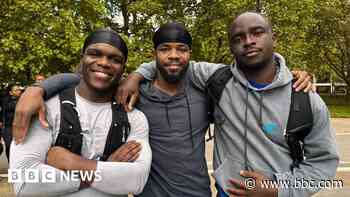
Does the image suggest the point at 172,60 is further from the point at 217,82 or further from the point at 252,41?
the point at 252,41

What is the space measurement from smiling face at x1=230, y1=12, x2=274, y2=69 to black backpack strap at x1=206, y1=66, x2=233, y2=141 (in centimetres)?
17

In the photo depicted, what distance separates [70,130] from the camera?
229 cm

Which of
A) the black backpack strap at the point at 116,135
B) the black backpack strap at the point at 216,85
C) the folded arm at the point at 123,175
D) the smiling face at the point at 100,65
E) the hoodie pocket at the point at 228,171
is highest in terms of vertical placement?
the smiling face at the point at 100,65

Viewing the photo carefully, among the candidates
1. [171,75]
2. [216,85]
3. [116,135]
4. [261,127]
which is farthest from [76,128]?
[261,127]

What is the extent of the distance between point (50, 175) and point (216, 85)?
3.95 ft

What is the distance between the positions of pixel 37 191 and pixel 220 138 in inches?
47.4

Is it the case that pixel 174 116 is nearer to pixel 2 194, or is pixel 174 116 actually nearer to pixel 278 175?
pixel 278 175

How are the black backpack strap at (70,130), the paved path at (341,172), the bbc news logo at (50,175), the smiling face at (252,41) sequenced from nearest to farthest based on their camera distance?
the bbc news logo at (50,175), the black backpack strap at (70,130), the smiling face at (252,41), the paved path at (341,172)

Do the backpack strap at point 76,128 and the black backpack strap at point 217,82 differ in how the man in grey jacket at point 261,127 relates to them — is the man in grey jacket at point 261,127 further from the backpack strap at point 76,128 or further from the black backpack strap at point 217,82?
the backpack strap at point 76,128

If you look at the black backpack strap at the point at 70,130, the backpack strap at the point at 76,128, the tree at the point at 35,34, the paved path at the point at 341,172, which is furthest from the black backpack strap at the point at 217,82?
the tree at the point at 35,34

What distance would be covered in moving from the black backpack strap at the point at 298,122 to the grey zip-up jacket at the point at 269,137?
0.09 feet

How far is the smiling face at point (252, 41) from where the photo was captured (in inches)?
99.0

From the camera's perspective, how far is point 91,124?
7.74 feet

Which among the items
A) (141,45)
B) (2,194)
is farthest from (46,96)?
(141,45)
